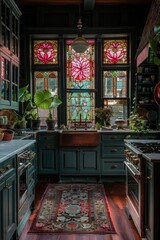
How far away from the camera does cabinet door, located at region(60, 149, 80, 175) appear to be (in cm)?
464

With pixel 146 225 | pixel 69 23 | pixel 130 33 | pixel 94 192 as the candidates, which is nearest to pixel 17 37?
pixel 69 23

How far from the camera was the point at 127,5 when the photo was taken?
16.9ft

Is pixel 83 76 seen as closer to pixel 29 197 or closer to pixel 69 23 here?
pixel 69 23

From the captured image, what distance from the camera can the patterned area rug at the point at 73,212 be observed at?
2.72 metres

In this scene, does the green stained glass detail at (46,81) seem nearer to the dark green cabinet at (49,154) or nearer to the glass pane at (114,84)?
the glass pane at (114,84)

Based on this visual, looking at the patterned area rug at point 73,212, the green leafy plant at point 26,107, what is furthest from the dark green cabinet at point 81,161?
the green leafy plant at point 26,107

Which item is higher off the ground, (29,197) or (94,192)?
(29,197)

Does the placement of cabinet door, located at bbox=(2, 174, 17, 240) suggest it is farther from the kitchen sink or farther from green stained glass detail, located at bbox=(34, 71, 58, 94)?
green stained glass detail, located at bbox=(34, 71, 58, 94)

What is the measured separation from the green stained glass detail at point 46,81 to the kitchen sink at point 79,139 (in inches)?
47.1

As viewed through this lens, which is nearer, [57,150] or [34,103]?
[57,150]

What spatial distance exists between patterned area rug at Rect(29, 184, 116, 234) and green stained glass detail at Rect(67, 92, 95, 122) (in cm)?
164

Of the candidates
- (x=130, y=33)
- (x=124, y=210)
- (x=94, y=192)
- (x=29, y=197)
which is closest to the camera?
(x=29, y=197)

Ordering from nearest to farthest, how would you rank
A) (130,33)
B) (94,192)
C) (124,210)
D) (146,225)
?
(146,225), (124,210), (94,192), (130,33)

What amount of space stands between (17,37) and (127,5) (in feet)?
7.99
